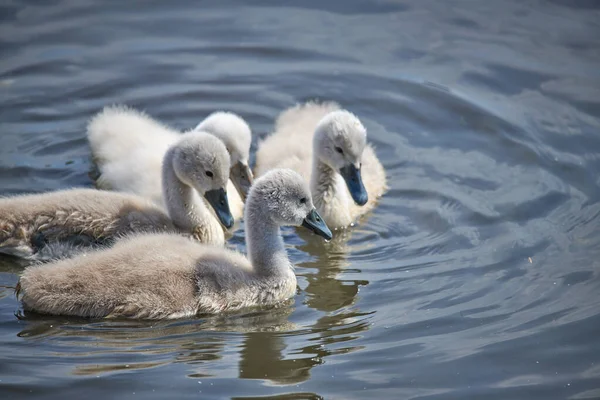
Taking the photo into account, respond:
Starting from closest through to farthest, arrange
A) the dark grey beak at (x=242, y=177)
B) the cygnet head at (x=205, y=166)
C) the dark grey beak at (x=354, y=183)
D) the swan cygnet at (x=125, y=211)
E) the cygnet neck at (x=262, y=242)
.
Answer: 1. the cygnet neck at (x=262, y=242)
2. the swan cygnet at (x=125, y=211)
3. the cygnet head at (x=205, y=166)
4. the dark grey beak at (x=354, y=183)
5. the dark grey beak at (x=242, y=177)

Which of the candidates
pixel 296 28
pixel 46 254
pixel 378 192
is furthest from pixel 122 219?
pixel 296 28

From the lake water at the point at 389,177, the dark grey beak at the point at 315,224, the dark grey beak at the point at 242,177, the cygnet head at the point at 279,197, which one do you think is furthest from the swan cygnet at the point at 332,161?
the cygnet head at the point at 279,197

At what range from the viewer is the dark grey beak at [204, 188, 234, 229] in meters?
6.86

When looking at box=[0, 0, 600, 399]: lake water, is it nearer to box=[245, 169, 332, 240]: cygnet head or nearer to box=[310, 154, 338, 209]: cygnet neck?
box=[310, 154, 338, 209]: cygnet neck

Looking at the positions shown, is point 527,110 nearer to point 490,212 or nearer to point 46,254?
point 490,212

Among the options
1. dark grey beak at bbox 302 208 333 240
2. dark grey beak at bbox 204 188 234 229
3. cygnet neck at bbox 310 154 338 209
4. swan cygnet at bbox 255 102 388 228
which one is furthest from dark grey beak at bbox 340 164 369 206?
dark grey beak at bbox 204 188 234 229

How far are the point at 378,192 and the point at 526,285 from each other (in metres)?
1.82

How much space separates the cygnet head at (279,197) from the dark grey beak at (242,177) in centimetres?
126

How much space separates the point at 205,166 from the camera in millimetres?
6715

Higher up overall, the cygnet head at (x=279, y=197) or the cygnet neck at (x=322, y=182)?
the cygnet head at (x=279, y=197)

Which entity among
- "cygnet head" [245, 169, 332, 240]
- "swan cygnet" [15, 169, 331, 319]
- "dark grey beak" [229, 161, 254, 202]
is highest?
"cygnet head" [245, 169, 332, 240]

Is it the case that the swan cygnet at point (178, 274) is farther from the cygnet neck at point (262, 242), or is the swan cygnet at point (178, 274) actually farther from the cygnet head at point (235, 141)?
the cygnet head at point (235, 141)

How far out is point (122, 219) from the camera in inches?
257

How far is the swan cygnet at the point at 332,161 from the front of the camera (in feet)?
24.5
